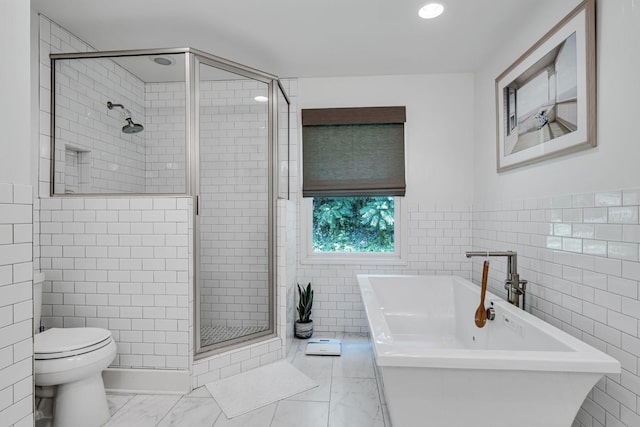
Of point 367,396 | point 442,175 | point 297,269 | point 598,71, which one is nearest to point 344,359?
point 367,396

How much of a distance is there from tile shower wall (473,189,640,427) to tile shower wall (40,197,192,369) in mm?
2291

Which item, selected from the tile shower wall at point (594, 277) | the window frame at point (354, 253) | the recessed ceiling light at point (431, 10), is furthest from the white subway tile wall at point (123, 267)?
the tile shower wall at point (594, 277)

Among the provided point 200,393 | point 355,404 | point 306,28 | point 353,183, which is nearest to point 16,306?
point 200,393

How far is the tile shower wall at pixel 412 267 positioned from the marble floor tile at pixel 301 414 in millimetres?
1252

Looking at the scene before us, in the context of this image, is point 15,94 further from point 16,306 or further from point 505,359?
point 505,359

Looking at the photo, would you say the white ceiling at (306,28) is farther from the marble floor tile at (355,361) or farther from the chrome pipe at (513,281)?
the marble floor tile at (355,361)

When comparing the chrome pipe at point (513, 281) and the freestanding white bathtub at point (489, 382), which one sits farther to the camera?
the chrome pipe at point (513, 281)

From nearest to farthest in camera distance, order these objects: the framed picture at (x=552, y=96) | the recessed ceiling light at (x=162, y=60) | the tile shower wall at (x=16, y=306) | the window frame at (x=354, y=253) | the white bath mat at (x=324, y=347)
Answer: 1. the tile shower wall at (x=16, y=306)
2. the framed picture at (x=552, y=96)
3. the recessed ceiling light at (x=162, y=60)
4. the white bath mat at (x=324, y=347)
5. the window frame at (x=354, y=253)

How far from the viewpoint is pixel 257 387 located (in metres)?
2.32

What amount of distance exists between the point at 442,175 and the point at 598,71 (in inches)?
Answer: 66.5

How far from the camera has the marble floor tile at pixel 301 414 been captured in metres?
1.94

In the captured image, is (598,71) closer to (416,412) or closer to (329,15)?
(329,15)

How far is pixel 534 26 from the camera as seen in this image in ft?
7.25

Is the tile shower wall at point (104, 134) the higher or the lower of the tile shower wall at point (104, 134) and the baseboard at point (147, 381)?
the higher
